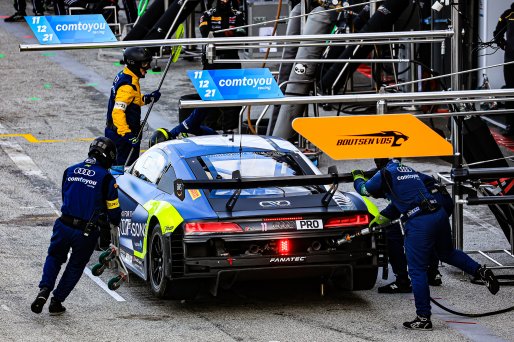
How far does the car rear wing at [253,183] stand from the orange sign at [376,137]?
730 mm

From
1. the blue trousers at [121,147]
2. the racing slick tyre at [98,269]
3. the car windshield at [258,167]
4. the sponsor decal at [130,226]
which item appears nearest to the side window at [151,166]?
the sponsor decal at [130,226]

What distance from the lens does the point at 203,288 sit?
36.0ft

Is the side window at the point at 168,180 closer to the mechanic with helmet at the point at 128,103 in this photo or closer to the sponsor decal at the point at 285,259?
the sponsor decal at the point at 285,259

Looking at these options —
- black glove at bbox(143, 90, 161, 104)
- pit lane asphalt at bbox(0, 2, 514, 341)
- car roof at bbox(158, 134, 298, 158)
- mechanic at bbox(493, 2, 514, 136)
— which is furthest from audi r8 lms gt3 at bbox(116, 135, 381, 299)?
mechanic at bbox(493, 2, 514, 136)

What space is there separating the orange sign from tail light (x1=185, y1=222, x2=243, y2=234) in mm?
1123

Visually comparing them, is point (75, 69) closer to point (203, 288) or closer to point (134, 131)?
point (134, 131)

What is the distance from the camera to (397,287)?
11797 millimetres

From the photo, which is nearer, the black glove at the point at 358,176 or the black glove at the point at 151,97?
the black glove at the point at 358,176

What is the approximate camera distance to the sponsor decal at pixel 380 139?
10125 millimetres

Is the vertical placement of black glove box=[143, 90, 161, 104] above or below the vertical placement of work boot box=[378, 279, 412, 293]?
above

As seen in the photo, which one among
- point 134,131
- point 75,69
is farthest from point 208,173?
point 75,69

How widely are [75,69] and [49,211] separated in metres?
11.0

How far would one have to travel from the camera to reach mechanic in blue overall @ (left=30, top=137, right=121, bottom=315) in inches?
431

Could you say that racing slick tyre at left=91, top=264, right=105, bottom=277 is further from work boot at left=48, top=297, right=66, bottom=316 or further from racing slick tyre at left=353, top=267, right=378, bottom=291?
racing slick tyre at left=353, top=267, right=378, bottom=291
